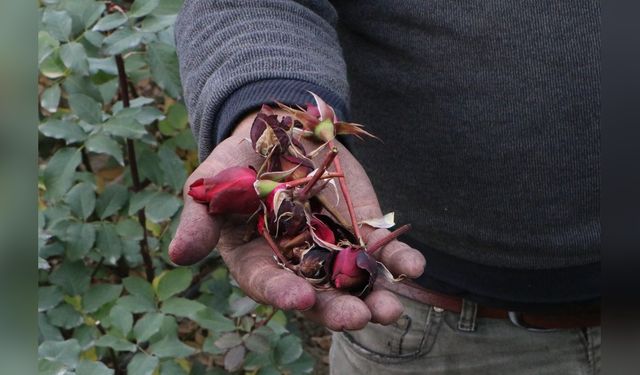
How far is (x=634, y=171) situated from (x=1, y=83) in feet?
0.58

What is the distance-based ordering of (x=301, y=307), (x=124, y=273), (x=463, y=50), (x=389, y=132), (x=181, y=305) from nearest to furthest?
(x=301, y=307), (x=463, y=50), (x=389, y=132), (x=181, y=305), (x=124, y=273)

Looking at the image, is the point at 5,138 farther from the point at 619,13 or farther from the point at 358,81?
the point at 358,81

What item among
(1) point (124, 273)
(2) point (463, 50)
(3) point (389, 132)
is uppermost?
(2) point (463, 50)

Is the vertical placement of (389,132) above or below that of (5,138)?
below

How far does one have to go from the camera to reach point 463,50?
1054 millimetres

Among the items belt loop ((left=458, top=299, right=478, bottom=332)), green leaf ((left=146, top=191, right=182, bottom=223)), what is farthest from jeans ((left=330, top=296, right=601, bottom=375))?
green leaf ((left=146, top=191, right=182, bottom=223))

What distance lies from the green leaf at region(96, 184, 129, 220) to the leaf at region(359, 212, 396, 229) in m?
0.76

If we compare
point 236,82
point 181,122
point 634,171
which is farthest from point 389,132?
point 634,171

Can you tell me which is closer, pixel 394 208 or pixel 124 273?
pixel 394 208

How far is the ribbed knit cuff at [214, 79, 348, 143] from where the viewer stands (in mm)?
834

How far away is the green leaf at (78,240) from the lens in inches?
53.4

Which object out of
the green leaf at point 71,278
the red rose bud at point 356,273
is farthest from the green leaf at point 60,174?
the red rose bud at point 356,273

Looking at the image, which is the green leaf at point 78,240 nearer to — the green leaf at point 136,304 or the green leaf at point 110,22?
the green leaf at point 136,304

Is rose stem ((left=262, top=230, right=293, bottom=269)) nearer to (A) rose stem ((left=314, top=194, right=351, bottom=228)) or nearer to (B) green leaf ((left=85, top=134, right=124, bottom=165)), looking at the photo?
(A) rose stem ((left=314, top=194, right=351, bottom=228))
